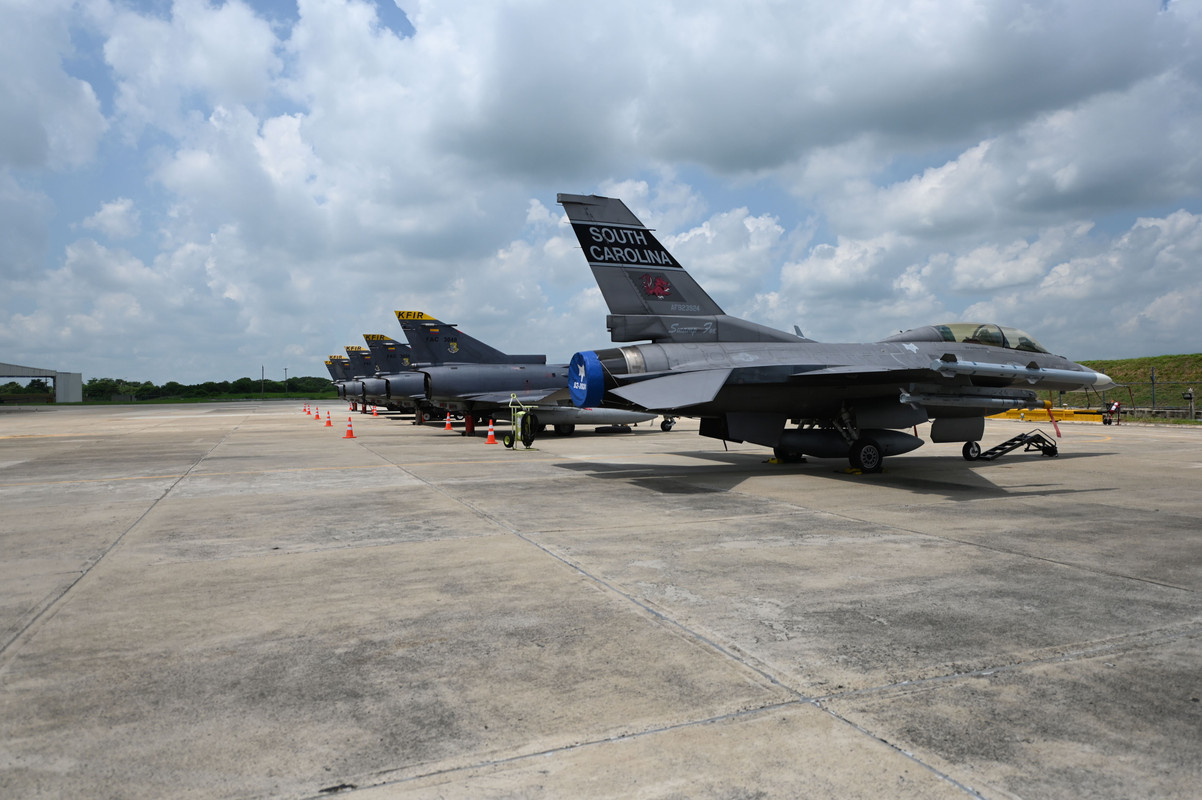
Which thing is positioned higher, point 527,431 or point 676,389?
point 676,389

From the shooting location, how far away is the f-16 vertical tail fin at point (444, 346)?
27.1 metres

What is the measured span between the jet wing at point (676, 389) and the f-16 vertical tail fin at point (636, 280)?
1.37m

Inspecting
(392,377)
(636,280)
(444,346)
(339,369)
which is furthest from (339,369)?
(636,280)

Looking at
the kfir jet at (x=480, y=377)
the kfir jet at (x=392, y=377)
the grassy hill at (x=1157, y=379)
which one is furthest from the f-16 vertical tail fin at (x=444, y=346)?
the grassy hill at (x=1157, y=379)

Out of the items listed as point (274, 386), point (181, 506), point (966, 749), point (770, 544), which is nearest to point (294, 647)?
point (966, 749)

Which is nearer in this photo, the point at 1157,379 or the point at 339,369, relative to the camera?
the point at 1157,379

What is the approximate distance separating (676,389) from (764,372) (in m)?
2.01

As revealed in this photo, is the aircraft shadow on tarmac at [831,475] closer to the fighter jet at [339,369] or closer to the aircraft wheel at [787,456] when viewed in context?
the aircraft wheel at [787,456]

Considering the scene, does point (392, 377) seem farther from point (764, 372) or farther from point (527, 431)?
point (764, 372)

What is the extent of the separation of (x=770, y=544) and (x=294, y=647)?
14.0 feet

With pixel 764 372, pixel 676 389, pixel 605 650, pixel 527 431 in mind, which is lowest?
pixel 605 650

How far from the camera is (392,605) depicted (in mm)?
4934

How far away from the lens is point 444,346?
2725cm

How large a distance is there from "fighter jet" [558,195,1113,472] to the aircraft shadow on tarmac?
54 centimetres
